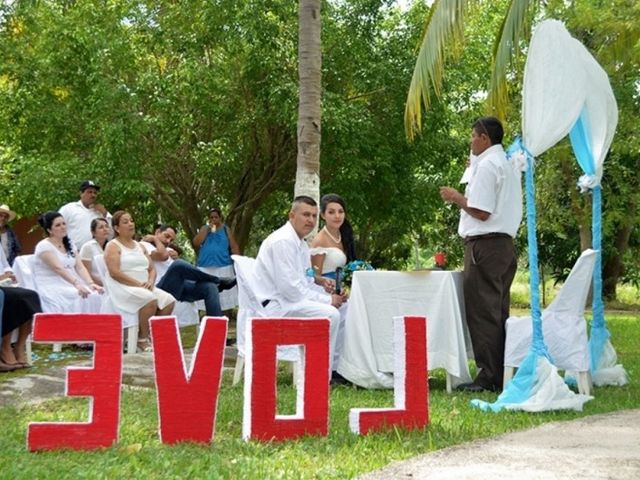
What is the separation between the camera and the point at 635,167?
26.3 metres

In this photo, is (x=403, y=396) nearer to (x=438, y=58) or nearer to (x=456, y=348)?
(x=456, y=348)

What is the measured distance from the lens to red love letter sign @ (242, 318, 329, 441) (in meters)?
5.77

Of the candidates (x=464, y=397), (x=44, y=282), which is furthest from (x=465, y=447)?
(x=44, y=282)

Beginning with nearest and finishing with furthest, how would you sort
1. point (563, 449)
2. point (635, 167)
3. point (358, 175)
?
1. point (563, 449)
2. point (358, 175)
3. point (635, 167)

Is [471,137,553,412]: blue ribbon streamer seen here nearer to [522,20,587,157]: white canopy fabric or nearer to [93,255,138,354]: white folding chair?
[522,20,587,157]: white canopy fabric

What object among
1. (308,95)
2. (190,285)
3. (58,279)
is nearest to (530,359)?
(190,285)

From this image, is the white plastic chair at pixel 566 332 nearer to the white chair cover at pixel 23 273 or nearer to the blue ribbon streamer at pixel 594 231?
the blue ribbon streamer at pixel 594 231

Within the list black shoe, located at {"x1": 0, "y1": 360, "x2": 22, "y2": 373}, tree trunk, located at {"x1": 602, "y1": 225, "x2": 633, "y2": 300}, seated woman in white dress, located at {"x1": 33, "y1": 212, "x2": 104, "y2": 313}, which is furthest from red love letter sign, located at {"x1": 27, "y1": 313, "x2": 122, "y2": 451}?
tree trunk, located at {"x1": 602, "y1": 225, "x2": 633, "y2": 300}

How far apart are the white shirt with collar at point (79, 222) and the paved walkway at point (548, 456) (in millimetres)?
7712

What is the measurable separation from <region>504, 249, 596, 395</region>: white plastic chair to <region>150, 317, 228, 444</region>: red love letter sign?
299cm

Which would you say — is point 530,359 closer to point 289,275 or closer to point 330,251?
point 289,275

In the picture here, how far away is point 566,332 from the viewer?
311 inches

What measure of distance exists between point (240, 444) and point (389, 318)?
9.73ft

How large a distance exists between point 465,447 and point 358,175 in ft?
39.0
